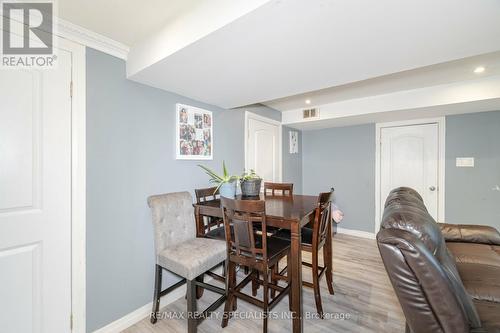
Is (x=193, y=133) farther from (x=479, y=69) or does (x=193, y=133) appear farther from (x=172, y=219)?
(x=479, y=69)

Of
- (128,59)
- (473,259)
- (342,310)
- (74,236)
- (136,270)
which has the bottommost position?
(342,310)

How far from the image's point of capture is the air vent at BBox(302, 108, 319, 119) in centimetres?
350

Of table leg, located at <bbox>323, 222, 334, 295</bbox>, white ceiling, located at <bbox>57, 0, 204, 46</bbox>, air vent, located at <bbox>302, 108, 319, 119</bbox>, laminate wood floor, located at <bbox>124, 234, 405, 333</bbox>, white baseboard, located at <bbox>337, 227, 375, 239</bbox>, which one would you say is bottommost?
laminate wood floor, located at <bbox>124, 234, 405, 333</bbox>

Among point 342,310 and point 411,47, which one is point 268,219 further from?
point 411,47

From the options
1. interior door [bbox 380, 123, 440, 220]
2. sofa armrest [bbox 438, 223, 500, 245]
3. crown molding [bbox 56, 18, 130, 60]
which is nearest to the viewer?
crown molding [bbox 56, 18, 130, 60]

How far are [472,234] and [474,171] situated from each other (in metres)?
1.58

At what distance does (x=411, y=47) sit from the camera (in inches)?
53.4

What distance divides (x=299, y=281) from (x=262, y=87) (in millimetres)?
1659

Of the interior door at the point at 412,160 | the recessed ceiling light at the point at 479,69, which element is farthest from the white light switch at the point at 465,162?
the recessed ceiling light at the point at 479,69

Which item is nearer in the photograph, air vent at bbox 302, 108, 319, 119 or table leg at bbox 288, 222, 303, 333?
table leg at bbox 288, 222, 303, 333

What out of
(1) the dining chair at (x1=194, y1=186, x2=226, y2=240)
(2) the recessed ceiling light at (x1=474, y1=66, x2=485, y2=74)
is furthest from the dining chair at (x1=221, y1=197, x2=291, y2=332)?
(2) the recessed ceiling light at (x1=474, y1=66, x2=485, y2=74)

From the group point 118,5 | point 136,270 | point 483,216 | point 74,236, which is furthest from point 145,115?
point 483,216

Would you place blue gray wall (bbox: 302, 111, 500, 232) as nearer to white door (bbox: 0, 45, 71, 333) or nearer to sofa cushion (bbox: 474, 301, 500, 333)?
sofa cushion (bbox: 474, 301, 500, 333)

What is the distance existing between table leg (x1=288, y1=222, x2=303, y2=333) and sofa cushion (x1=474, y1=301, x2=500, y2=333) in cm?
91
